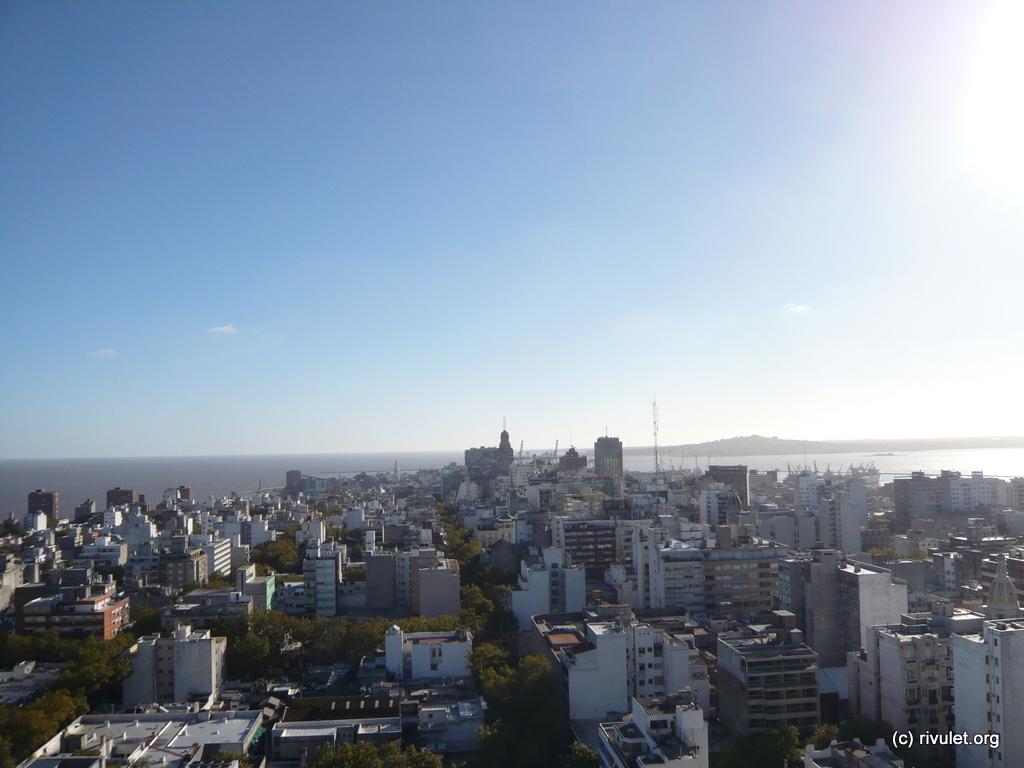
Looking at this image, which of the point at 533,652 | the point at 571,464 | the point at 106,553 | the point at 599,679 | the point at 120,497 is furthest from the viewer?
the point at 571,464

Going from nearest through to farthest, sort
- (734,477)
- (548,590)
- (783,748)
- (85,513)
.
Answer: (783,748) → (548,590) → (85,513) → (734,477)

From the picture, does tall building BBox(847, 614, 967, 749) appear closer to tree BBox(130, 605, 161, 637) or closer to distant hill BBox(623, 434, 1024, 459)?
tree BBox(130, 605, 161, 637)

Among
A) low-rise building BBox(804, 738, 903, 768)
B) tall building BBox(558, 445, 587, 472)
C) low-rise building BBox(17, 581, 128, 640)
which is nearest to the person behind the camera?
low-rise building BBox(804, 738, 903, 768)

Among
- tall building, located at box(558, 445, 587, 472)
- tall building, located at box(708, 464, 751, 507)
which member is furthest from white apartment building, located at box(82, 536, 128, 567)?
tall building, located at box(558, 445, 587, 472)

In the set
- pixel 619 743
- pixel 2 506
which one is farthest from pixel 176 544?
pixel 2 506

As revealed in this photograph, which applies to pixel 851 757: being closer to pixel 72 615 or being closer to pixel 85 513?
pixel 72 615

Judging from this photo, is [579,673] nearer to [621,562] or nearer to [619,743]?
[619,743]

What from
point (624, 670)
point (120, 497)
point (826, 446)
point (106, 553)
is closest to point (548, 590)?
point (624, 670)
